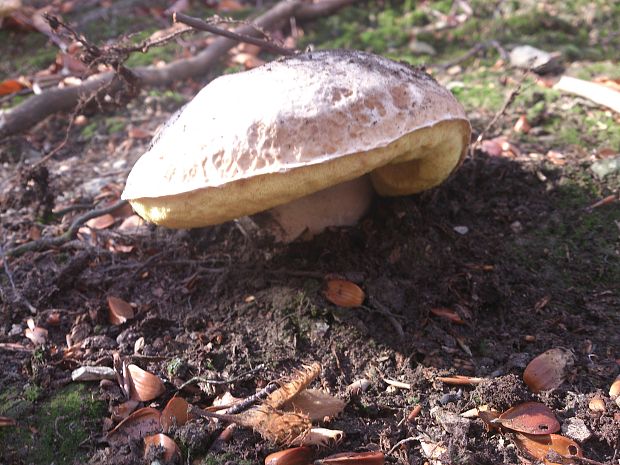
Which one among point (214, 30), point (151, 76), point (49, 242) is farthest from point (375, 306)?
point (151, 76)

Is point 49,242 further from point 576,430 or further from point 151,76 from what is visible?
point 576,430

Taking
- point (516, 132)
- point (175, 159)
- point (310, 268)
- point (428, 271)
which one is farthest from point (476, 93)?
point (175, 159)

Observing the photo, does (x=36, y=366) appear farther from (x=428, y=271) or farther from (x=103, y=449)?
(x=428, y=271)

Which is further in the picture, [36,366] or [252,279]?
[252,279]

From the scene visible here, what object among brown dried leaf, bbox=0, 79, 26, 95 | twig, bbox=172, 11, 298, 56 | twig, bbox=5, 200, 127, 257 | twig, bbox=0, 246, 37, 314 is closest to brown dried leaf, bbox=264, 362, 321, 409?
twig, bbox=0, 246, 37, 314

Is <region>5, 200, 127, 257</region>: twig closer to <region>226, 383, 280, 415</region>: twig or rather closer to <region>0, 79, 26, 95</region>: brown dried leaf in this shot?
<region>226, 383, 280, 415</region>: twig

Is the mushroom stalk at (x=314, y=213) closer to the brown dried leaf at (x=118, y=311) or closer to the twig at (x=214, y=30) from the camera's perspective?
the brown dried leaf at (x=118, y=311)

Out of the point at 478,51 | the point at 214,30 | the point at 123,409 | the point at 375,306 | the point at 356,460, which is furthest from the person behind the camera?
the point at 478,51
